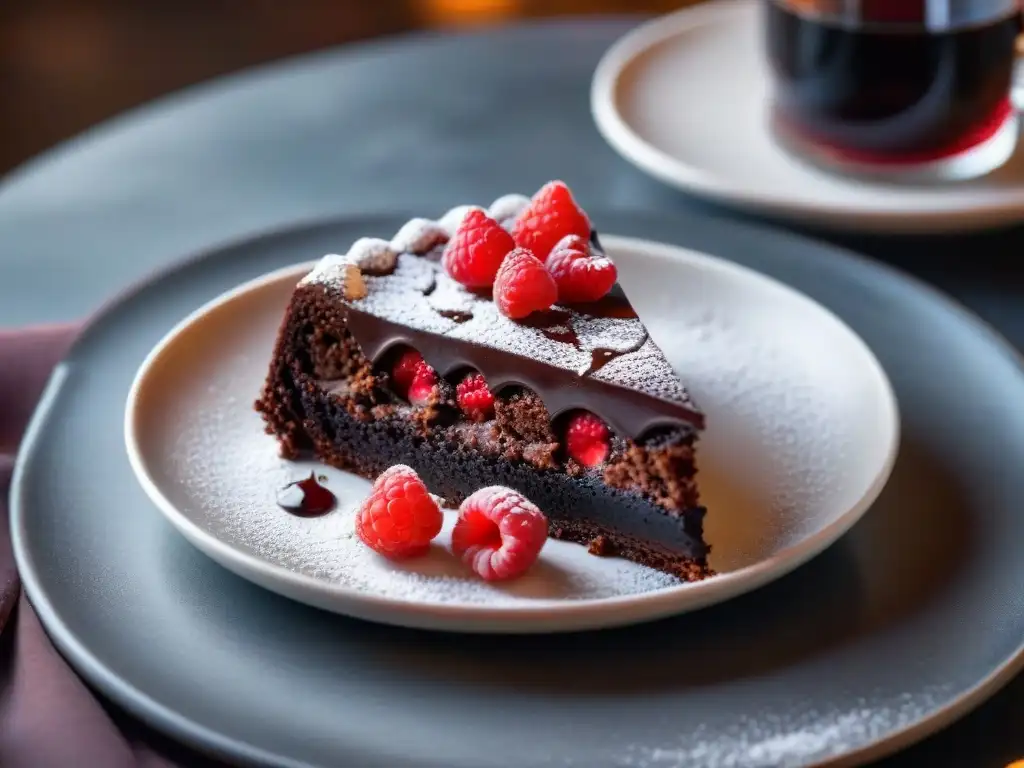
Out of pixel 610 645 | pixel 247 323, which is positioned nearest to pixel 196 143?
pixel 247 323

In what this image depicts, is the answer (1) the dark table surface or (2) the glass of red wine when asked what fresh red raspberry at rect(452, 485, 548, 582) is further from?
(2) the glass of red wine

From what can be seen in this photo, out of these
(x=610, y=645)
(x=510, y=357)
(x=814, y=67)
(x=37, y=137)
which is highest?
(x=814, y=67)

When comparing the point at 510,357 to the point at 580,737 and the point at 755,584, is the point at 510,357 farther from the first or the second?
the point at 580,737

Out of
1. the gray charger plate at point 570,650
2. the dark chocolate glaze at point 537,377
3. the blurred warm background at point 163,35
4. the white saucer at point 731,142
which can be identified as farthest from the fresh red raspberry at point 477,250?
the blurred warm background at point 163,35

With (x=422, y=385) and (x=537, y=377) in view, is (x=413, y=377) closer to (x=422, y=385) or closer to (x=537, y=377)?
(x=422, y=385)

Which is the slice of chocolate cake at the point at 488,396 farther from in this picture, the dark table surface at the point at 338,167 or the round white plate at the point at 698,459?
the dark table surface at the point at 338,167

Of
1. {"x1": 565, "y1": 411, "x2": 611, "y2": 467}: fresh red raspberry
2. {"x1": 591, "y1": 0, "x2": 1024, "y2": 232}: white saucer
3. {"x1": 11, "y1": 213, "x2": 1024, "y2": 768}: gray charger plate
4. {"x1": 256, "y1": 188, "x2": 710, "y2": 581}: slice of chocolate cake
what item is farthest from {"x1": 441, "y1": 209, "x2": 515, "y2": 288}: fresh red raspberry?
{"x1": 591, "y1": 0, "x2": 1024, "y2": 232}: white saucer
